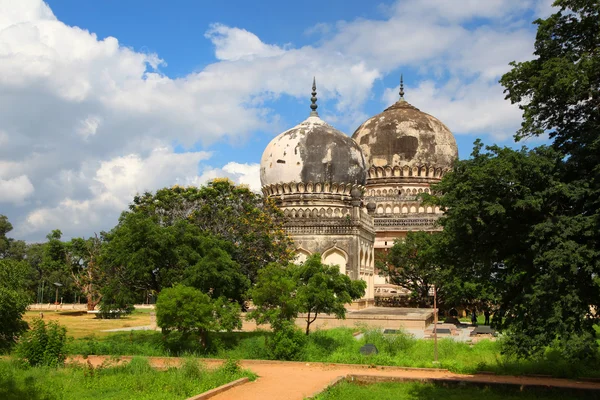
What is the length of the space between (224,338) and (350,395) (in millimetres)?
8630

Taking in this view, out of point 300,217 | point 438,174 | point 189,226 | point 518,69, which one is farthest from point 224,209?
point 438,174

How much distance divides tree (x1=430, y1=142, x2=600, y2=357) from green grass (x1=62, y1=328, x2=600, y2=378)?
15.5 ft

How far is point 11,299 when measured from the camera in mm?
10969

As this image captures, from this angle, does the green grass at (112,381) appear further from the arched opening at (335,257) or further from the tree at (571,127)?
the arched opening at (335,257)

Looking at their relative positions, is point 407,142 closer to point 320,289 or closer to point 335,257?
point 335,257

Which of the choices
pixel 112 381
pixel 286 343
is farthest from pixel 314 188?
pixel 112 381

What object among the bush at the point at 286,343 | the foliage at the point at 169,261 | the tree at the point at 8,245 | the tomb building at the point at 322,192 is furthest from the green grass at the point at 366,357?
the tree at the point at 8,245

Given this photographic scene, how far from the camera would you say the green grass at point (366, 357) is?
15.1 meters

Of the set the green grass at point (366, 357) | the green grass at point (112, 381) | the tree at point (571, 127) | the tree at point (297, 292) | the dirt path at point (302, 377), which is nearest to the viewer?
the tree at point (571, 127)

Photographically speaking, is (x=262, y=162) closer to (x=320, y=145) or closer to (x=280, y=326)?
(x=320, y=145)

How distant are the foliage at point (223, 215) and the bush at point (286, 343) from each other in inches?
249

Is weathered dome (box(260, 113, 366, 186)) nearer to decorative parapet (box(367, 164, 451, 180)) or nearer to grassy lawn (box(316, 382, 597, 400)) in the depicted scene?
decorative parapet (box(367, 164, 451, 180))

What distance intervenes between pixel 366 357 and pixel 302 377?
260 cm

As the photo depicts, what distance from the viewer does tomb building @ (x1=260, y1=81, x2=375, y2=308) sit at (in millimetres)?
28000
